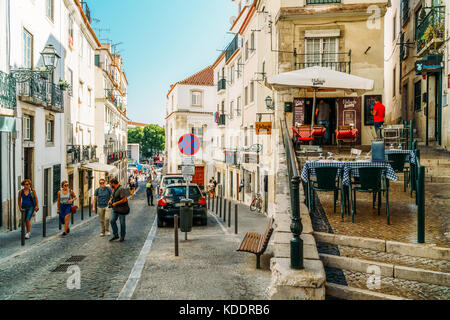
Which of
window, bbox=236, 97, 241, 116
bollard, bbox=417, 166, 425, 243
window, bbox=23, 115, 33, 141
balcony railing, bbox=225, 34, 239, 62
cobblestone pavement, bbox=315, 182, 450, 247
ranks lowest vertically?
cobblestone pavement, bbox=315, 182, 450, 247

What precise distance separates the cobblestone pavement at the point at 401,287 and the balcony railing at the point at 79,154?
19.4 meters

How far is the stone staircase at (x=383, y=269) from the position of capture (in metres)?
4.33

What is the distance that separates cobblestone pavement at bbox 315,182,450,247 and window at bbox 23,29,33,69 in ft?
40.2

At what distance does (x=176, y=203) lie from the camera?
41.7 feet

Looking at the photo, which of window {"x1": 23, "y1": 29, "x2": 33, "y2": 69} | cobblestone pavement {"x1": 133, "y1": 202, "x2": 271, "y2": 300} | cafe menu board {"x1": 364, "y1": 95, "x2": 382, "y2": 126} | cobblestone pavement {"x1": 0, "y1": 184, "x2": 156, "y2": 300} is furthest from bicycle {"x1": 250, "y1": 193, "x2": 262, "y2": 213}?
window {"x1": 23, "y1": 29, "x2": 33, "y2": 69}

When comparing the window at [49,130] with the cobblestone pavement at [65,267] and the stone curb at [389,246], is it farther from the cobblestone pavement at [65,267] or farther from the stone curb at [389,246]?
the stone curb at [389,246]

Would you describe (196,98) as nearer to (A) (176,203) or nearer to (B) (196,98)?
(B) (196,98)

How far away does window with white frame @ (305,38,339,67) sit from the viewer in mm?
17438

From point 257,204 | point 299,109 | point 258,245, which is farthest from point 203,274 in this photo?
point 257,204

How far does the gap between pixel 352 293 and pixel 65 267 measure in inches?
195

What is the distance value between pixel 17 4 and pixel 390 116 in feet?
69.1

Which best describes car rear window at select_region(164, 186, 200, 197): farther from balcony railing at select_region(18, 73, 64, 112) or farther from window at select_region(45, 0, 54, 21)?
window at select_region(45, 0, 54, 21)

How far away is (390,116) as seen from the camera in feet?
81.9
